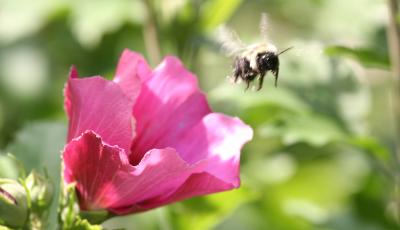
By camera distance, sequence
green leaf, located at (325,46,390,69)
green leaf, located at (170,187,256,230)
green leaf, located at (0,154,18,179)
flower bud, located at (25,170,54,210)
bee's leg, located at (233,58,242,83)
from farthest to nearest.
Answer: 1. green leaf, located at (170,187,256,230)
2. green leaf, located at (325,46,390,69)
3. green leaf, located at (0,154,18,179)
4. bee's leg, located at (233,58,242,83)
5. flower bud, located at (25,170,54,210)

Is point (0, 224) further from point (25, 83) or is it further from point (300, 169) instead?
point (25, 83)

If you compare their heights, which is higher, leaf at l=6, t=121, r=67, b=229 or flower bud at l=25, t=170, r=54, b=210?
flower bud at l=25, t=170, r=54, b=210

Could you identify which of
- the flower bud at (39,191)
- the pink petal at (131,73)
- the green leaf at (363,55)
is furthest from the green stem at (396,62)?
the flower bud at (39,191)

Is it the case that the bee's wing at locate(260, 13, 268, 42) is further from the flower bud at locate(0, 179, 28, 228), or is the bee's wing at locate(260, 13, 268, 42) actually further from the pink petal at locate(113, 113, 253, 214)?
the flower bud at locate(0, 179, 28, 228)

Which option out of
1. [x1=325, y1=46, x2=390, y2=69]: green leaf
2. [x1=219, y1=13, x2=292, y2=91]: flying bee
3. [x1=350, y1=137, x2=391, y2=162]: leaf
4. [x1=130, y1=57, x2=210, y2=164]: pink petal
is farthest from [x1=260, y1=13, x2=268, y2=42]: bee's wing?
[x1=350, y1=137, x2=391, y2=162]: leaf

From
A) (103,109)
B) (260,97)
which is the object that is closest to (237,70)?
(103,109)

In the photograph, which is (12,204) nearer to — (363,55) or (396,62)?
(363,55)

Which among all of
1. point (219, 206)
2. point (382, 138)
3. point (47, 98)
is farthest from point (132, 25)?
point (219, 206)

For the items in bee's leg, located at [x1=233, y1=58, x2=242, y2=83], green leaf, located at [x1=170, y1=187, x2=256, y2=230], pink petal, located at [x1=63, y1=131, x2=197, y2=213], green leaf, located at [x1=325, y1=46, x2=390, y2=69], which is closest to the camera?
pink petal, located at [x1=63, y1=131, x2=197, y2=213]
